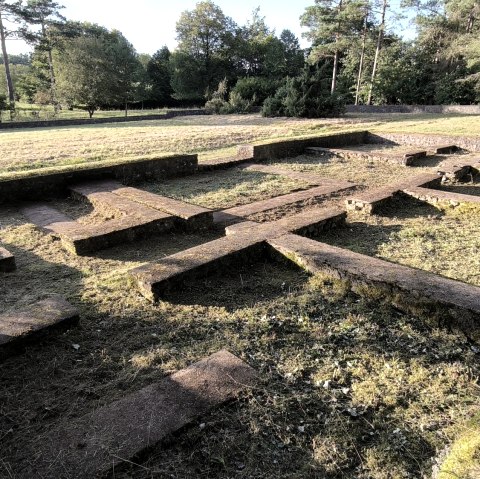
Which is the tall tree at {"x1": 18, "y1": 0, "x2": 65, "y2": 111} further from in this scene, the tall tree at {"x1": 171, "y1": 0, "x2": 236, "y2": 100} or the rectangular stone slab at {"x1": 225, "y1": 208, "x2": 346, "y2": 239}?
the rectangular stone slab at {"x1": 225, "y1": 208, "x2": 346, "y2": 239}

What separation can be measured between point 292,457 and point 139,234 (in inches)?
153

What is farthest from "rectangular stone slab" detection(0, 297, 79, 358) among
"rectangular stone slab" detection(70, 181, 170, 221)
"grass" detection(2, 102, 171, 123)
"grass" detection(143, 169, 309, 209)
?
"grass" detection(2, 102, 171, 123)

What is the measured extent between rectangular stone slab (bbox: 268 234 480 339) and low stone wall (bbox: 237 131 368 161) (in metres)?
6.82

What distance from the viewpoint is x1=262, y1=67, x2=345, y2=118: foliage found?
22.9 m

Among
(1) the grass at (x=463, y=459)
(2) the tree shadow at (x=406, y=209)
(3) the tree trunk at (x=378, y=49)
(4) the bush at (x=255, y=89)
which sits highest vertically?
(3) the tree trunk at (x=378, y=49)

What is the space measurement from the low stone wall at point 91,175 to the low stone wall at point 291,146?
1.77 metres

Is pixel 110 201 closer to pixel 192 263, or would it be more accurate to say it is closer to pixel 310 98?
pixel 192 263

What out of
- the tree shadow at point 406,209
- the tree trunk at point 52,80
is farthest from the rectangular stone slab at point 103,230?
the tree trunk at point 52,80

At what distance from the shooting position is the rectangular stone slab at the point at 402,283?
3.05m

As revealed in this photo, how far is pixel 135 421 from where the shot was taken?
2150 mm

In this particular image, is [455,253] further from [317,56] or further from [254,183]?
[317,56]

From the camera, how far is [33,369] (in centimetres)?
272

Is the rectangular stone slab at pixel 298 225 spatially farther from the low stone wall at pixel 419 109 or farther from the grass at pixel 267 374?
the low stone wall at pixel 419 109

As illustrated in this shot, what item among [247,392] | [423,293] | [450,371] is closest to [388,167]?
[423,293]
